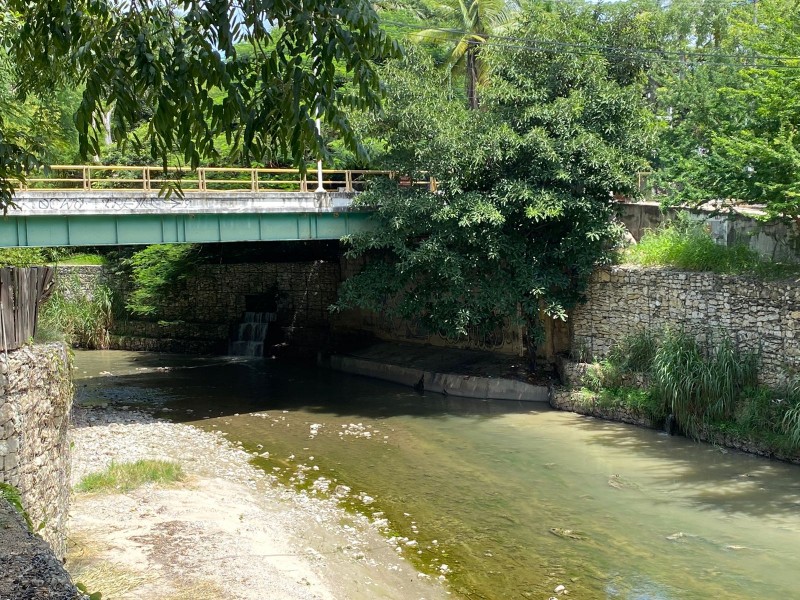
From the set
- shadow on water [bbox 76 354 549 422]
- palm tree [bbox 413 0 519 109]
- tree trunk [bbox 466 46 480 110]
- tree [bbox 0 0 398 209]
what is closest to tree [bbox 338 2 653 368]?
shadow on water [bbox 76 354 549 422]

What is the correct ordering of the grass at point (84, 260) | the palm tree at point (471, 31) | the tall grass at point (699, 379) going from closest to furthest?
the tall grass at point (699, 379) → the palm tree at point (471, 31) → the grass at point (84, 260)

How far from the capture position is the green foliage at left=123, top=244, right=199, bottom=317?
115ft

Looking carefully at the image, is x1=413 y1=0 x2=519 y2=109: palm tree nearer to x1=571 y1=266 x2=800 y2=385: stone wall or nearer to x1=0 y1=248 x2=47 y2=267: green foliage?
x1=571 y1=266 x2=800 y2=385: stone wall

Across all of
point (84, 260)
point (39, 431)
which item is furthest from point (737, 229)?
point (84, 260)

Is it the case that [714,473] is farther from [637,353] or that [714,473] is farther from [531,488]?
[637,353]

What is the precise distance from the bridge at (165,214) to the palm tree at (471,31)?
11.3 meters

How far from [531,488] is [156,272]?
80.7 feet

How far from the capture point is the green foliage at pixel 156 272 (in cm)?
3516

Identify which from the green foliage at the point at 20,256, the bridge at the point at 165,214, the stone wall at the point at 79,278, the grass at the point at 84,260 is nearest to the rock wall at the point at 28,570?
the bridge at the point at 165,214

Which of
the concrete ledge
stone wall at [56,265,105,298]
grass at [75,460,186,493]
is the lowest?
grass at [75,460,186,493]

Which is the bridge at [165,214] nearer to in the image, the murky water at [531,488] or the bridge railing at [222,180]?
the bridge railing at [222,180]

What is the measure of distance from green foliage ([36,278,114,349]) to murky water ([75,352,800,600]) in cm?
1041

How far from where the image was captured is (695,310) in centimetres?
1970

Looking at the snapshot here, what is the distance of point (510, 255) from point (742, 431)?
24.7ft
